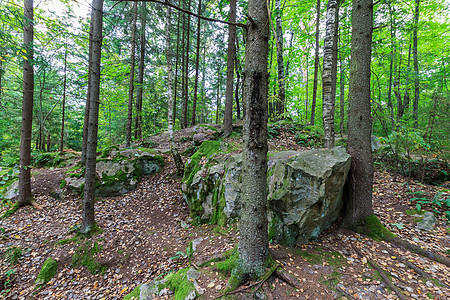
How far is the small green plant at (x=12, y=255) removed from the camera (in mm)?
4661

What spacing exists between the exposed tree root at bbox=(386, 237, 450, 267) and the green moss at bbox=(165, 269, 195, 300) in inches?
156

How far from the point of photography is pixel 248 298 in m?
2.45

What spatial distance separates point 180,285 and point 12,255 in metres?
5.12

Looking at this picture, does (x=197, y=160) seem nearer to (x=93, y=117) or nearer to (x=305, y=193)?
(x=93, y=117)

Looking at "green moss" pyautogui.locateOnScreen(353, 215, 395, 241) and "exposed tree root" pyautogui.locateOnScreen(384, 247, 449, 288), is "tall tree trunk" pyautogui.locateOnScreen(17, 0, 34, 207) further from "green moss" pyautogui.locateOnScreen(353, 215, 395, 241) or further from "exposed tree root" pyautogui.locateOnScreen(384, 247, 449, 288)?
"exposed tree root" pyautogui.locateOnScreen(384, 247, 449, 288)

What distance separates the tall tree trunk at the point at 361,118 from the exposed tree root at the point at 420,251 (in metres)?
0.60

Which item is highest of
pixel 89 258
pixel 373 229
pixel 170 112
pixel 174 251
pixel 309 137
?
pixel 170 112

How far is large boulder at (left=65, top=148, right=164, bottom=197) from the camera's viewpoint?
7.52 metres

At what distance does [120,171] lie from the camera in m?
7.95

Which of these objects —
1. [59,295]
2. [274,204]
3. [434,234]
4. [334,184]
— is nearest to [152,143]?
[59,295]

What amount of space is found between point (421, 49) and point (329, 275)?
20209 mm

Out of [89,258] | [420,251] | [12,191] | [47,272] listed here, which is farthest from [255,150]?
[12,191]

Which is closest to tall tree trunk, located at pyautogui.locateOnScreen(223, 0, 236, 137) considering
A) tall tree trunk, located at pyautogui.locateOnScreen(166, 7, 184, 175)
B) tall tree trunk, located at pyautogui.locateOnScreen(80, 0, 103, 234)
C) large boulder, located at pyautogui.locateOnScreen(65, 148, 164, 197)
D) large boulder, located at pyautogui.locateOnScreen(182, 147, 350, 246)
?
tall tree trunk, located at pyautogui.locateOnScreen(166, 7, 184, 175)

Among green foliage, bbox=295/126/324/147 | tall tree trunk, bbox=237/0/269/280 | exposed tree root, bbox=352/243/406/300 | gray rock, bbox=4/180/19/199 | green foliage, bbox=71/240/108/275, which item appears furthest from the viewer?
green foliage, bbox=295/126/324/147
